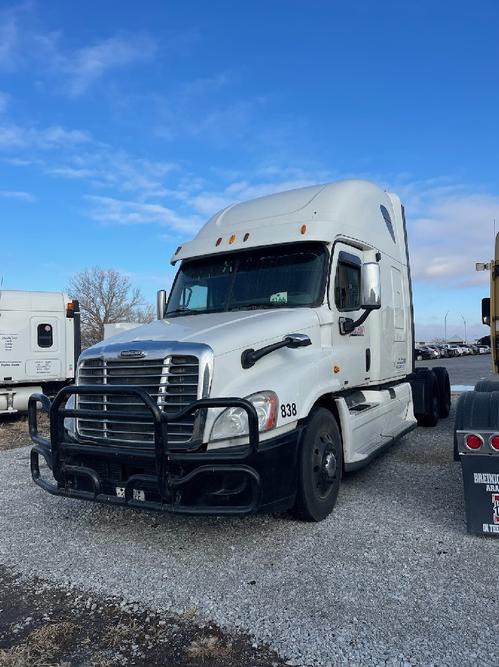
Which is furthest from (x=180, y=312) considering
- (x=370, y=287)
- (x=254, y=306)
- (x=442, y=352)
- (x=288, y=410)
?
(x=442, y=352)

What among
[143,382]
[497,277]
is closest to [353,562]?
[143,382]

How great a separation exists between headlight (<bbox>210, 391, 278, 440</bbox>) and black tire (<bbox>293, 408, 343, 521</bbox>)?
0.50m

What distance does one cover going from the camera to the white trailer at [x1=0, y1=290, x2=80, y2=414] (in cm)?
1220

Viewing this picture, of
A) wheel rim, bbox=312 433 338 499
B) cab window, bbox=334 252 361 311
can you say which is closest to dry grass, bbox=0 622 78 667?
wheel rim, bbox=312 433 338 499

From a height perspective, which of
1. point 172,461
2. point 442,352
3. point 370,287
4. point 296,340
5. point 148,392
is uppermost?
point 370,287

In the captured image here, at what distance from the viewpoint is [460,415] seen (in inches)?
178

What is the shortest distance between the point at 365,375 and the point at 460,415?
1840 mm

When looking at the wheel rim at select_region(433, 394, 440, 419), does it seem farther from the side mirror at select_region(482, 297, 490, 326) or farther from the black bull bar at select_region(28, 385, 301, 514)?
the black bull bar at select_region(28, 385, 301, 514)

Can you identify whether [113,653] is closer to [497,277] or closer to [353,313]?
[353,313]

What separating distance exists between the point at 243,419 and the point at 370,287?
210 cm

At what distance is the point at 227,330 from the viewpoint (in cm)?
463

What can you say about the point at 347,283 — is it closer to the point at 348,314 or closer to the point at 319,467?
the point at 348,314

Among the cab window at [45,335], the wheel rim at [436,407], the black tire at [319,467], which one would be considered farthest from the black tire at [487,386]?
the cab window at [45,335]

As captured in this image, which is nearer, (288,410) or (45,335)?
(288,410)
